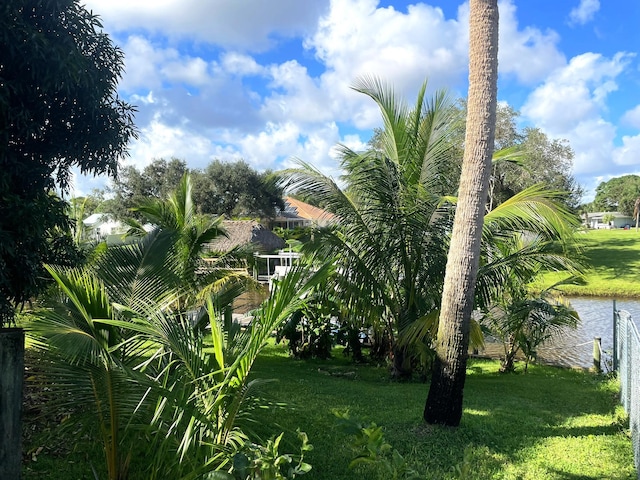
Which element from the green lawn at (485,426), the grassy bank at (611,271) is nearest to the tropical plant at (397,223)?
the green lawn at (485,426)

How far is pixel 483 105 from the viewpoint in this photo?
5207 mm

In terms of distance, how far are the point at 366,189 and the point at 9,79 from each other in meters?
5.49

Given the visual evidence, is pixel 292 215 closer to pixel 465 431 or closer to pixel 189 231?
pixel 189 231

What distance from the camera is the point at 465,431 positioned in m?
5.22

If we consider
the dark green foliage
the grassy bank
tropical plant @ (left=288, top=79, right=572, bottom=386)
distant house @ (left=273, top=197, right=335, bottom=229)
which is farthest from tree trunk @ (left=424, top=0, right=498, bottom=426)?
distant house @ (left=273, top=197, right=335, bottom=229)

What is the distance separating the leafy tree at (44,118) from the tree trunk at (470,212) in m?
3.59

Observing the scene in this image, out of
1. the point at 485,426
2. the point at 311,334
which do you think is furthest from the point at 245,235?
the point at 485,426

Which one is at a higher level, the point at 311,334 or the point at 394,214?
the point at 394,214

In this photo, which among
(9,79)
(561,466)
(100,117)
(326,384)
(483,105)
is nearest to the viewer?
(9,79)

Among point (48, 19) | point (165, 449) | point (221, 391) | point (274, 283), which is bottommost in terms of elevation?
point (165, 449)

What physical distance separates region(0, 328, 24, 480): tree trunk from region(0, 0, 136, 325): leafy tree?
1.40 meters

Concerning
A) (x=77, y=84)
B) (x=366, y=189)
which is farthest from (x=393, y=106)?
(x=77, y=84)

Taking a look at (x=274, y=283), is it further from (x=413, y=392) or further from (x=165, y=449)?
(x=413, y=392)

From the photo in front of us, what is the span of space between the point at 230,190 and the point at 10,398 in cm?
3998
